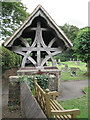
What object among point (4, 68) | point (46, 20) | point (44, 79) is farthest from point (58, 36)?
point (4, 68)

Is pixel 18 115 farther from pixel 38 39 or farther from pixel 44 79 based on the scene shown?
pixel 38 39

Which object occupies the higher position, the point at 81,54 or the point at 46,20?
the point at 46,20

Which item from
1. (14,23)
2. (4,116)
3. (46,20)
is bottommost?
(4,116)

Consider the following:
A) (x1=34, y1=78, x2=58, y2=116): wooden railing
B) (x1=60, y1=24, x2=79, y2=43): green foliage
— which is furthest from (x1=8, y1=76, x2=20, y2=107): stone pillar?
(x1=60, y1=24, x2=79, y2=43): green foliage

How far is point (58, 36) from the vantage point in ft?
25.2

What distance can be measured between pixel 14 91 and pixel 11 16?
39.6 ft

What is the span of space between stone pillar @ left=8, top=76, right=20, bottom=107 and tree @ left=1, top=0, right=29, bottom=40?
31.0ft

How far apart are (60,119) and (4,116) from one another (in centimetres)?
356

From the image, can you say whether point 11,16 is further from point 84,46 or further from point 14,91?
point 14,91

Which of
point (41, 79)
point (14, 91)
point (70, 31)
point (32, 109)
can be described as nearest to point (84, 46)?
point (41, 79)

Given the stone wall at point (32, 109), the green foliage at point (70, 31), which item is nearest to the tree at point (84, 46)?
the stone wall at point (32, 109)

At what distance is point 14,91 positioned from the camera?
21.0 ft

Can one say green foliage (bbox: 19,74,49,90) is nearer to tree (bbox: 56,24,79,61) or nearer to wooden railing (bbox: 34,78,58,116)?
wooden railing (bbox: 34,78,58,116)

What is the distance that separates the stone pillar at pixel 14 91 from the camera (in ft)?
20.9
